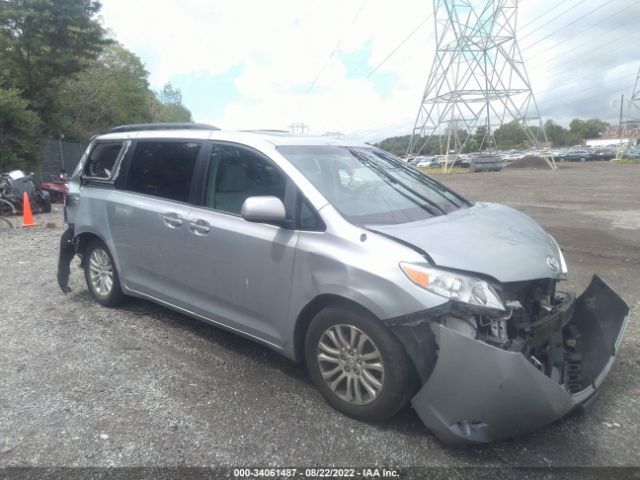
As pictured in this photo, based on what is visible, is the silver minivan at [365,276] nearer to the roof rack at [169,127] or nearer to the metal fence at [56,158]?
the roof rack at [169,127]

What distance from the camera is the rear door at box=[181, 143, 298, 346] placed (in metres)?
3.84

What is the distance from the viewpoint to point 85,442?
3.27 meters

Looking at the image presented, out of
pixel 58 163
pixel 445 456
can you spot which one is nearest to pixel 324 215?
pixel 445 456

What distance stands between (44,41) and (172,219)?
82.5ft

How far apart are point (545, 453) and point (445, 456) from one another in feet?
1.88

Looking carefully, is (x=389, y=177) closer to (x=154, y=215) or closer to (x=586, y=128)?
(x=154, y=215)

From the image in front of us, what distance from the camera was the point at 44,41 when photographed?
25.2 m

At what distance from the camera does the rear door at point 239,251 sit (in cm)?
384

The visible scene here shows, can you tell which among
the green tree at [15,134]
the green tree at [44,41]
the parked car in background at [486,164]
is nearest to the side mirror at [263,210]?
the green tree at [15,134]

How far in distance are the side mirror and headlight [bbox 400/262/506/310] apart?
99 cm

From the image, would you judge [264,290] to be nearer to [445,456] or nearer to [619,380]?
[445,456]

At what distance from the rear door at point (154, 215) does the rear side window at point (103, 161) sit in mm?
274

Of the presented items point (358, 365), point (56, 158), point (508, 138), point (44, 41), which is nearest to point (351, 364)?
point (358, 365)

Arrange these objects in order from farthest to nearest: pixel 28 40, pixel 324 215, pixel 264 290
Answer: pixel 28 40
pixel 264 290
pixel 324 215
